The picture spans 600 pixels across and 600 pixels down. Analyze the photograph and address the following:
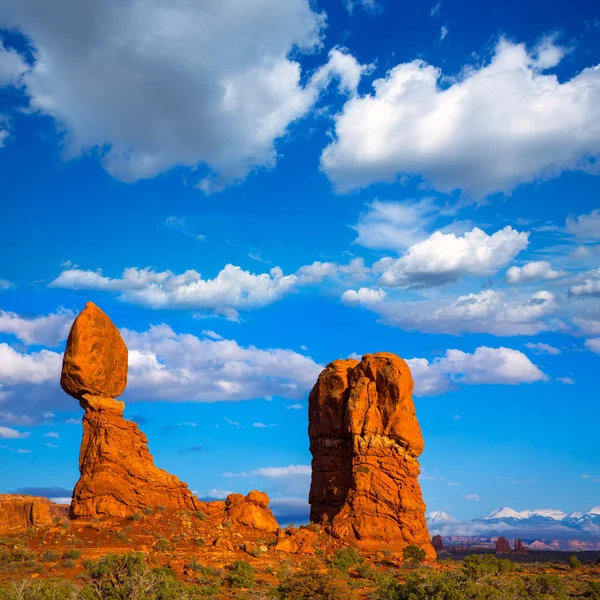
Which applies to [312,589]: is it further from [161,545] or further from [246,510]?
[246,510]

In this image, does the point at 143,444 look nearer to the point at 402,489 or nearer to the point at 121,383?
the point at 121,383

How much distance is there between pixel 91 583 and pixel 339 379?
2858cm

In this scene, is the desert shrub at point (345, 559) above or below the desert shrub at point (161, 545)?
below

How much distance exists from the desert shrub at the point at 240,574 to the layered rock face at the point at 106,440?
886 centimetres

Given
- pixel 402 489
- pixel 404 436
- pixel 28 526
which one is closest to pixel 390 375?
pixel 404 436

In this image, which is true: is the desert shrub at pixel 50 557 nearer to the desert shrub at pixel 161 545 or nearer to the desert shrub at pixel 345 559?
the desert shrub at pixel 161 545

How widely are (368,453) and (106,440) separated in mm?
17323

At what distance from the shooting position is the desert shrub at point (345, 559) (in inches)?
1729

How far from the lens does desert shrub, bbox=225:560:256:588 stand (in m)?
38.2

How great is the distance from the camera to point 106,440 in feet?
155

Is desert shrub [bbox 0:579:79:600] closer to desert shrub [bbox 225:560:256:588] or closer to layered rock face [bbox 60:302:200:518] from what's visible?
desert shrub [bbox 225:560:256:588]

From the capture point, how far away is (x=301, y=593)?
3462cm

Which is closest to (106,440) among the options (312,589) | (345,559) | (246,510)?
(246,510)

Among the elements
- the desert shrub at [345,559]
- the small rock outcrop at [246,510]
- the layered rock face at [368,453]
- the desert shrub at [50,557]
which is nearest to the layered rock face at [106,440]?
the small rock outcrop at [246,510]
